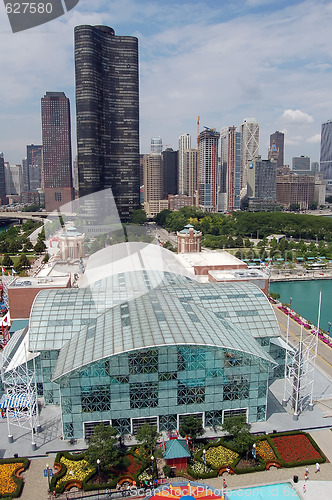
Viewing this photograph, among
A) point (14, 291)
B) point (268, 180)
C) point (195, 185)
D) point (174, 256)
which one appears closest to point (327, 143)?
point (268, 180)

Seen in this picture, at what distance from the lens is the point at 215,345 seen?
53.3ft

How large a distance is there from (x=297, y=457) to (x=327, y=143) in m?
187

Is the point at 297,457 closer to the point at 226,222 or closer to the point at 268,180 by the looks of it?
the point at 226,222

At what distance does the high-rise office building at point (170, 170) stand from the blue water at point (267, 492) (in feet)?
400

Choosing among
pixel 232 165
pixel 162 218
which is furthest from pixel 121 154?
pixel 232 165

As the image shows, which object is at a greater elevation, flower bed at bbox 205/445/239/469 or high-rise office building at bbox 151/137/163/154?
high-rise office building at bbox 151/137/163/154

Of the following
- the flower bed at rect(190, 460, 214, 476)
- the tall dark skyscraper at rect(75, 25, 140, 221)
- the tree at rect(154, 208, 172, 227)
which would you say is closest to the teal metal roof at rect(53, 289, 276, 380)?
the flower bed at rect(190, 460, 214, 476)

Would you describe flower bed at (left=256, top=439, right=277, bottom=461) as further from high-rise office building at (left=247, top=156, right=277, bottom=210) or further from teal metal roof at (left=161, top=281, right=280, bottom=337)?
high-rise office building at (left=247, top=156, right=277, bottom=210)

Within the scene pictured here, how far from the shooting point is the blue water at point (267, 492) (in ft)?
44.9

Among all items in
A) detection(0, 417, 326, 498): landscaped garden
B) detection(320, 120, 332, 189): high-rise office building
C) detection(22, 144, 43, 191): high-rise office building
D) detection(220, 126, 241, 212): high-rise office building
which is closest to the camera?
detection(0, 417, 326, 498): landscaped garden

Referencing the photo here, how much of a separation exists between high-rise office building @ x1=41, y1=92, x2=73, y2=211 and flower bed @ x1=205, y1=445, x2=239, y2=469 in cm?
10305

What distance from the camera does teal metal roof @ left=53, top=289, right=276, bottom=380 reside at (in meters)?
16.0

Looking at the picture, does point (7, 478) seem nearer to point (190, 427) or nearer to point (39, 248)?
point (190, 427)

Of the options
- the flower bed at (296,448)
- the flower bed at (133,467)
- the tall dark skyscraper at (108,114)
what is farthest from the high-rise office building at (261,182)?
the flower bed at (133,467)
